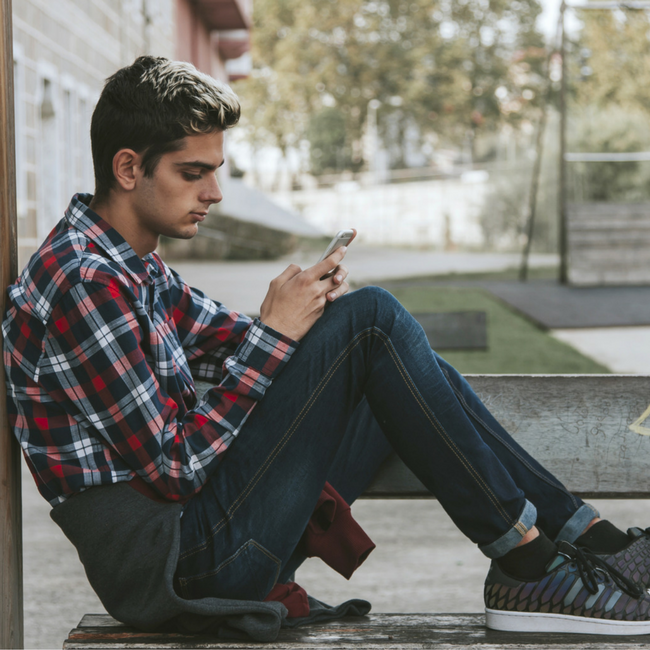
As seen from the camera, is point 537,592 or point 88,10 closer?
point 537,592

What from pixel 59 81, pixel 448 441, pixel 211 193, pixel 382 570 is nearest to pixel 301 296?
pixel 211 193

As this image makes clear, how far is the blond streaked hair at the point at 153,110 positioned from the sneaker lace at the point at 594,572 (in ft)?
3.78

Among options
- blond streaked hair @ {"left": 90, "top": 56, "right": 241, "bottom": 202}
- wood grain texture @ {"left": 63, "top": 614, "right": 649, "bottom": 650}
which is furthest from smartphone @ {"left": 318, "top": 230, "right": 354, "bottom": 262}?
wood grain texture @ {"left": 63, "top": 614, "right": 649, "bottom": 650}

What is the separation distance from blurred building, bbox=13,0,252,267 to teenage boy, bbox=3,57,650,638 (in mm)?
5959

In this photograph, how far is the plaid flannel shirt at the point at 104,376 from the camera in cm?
166

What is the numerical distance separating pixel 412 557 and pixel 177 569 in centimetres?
195

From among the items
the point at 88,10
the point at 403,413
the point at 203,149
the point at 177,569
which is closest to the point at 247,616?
the point at 177,569

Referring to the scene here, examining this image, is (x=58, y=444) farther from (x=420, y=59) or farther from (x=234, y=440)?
(x=420, y=59)

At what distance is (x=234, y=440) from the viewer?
69.3 inches

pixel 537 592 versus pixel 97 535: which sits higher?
pixel 97 535

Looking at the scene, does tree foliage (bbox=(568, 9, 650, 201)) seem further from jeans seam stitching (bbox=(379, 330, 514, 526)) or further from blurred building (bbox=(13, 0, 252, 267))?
jeans seam stitching (bbox=(379, 330, 514, 526))

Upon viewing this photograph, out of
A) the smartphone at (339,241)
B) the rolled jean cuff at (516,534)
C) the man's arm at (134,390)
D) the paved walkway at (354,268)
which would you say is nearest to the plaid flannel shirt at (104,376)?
the man's arm at (134,390)

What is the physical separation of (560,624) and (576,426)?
0.55m

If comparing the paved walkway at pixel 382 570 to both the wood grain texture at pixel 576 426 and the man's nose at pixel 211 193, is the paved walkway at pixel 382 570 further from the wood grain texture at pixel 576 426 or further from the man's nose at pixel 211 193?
the man's nose at pixel 211 193
